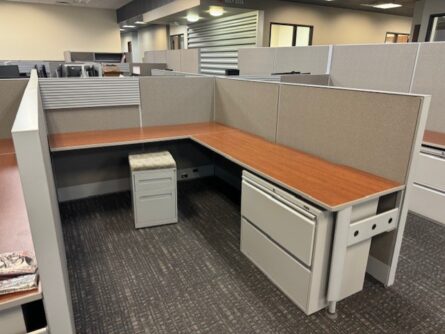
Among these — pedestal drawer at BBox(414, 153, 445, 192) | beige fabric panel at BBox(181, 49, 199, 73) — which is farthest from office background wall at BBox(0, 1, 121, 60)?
pedestal drawer at BBox(414, 153, 445, 192)

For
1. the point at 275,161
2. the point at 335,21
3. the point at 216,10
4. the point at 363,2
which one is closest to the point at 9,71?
the point at 275,161

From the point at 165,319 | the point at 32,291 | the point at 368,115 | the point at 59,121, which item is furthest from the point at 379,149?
the point at 59,121

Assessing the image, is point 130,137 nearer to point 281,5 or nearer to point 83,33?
point 281,5

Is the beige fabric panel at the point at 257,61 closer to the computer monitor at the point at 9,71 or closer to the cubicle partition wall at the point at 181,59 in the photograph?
the cubicle partition wall at the point at 181,59

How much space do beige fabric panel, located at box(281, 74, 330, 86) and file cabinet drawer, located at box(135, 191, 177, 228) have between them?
184cm

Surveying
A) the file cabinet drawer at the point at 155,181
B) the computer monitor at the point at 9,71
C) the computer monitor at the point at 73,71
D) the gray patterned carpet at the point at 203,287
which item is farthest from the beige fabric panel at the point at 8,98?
the computer monitor at the point at 73,71

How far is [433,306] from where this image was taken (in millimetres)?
1785

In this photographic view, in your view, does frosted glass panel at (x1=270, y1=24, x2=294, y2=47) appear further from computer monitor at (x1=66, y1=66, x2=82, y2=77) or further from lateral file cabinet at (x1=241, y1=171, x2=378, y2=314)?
lateral file cabinet at (x1=241, y1=171, x2=378, y2=314)

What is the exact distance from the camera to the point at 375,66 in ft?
12.0

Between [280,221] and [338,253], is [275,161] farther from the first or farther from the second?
[338,253]

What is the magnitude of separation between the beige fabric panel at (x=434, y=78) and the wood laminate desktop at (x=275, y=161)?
1673 millimetres

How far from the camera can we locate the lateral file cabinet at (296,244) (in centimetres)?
157

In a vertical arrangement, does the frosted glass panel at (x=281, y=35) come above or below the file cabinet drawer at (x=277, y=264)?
above

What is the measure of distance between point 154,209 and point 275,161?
3.52 ft
